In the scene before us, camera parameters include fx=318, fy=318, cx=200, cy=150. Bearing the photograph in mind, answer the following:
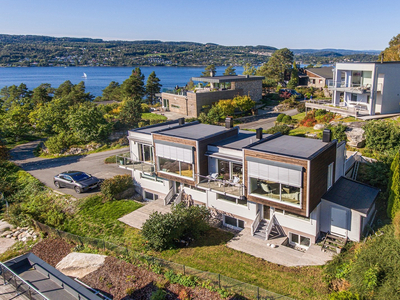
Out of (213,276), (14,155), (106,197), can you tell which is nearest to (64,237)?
(106,197)

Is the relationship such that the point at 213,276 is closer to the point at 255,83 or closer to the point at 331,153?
the point at 331,153

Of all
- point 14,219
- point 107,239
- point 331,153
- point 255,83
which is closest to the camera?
point 331,153

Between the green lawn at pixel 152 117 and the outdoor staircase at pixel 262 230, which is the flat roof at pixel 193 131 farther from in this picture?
the green lawn at pixel 152 117

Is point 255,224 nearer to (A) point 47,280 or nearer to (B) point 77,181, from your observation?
(A) point 47,280

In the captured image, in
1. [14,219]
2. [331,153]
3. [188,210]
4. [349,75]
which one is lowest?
[14,219]

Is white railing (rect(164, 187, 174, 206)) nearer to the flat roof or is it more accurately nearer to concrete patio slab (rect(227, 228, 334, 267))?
the flat roof

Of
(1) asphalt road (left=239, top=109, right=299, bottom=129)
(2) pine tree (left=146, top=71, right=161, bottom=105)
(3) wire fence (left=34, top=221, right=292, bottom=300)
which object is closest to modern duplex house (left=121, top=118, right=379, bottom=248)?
(3) wire fence (left=34, top=221, right=292, bottom=300)
